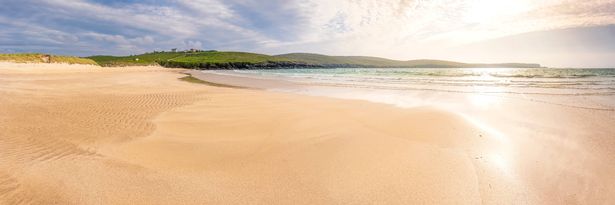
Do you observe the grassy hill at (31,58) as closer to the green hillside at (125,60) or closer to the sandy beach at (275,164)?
the green hillside at (125,60)

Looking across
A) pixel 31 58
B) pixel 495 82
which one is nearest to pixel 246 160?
pixel 495 82

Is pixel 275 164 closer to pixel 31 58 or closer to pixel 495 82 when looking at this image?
pixel 495 82

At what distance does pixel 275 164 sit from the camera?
183 inches

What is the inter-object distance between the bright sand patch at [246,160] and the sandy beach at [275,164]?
0.02m

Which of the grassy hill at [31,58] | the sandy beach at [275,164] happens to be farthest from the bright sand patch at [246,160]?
the grassy hill at [31,58]

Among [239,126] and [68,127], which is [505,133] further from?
[68,127]

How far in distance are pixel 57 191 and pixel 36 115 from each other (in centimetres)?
601

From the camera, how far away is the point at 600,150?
5.40 meters

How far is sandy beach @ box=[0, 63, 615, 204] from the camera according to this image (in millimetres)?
3609

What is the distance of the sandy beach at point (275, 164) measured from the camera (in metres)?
3.61

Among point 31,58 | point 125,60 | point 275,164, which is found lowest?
point 275,164

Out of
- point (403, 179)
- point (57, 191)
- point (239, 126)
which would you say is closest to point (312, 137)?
point (239, 126)

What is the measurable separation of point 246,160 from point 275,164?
52cm

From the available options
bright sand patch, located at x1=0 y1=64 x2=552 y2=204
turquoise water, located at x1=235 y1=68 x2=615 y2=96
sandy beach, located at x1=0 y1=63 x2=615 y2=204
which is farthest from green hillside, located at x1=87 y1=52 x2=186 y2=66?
sandy beach, located at x1=0 y1=63 x2=615 y2=204
